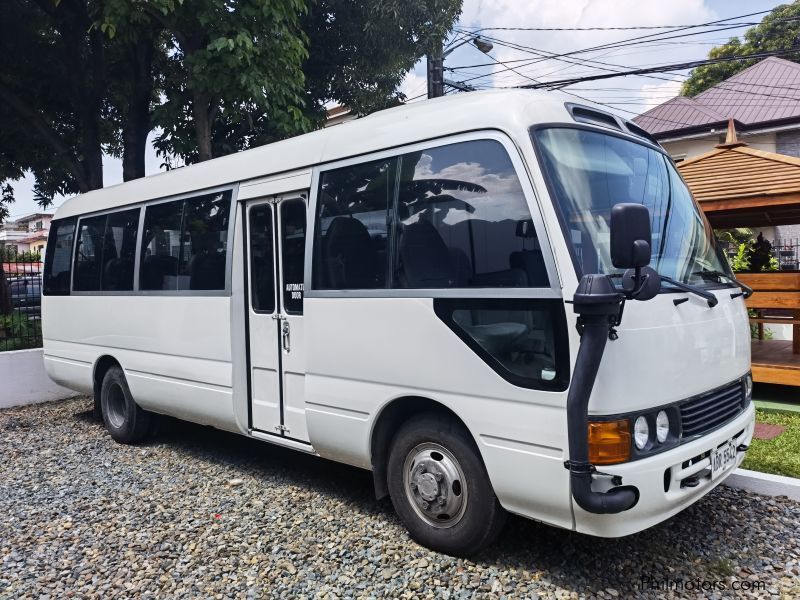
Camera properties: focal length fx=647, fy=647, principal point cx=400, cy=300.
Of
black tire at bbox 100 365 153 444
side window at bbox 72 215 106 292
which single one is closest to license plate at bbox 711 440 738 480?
black tire at bbox 100 365 153 444

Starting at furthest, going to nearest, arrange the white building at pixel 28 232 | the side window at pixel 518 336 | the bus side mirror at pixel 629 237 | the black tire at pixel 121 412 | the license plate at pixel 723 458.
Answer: the white building at pixel 28 232
the black tire at pixel 121 412
the license plate at pixel 723 458
the side window at pixel 518 336
the bus side mirror at pixel 629 237

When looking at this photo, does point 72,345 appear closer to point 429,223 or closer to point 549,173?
point 429,223

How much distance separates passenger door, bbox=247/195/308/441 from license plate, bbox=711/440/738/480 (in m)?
2.71

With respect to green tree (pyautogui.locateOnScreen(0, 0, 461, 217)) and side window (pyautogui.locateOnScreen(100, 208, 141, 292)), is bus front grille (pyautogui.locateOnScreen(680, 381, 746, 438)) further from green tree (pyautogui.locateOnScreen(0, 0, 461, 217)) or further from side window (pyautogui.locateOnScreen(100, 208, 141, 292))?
green tree (pyautogui.locateOnScreen(0, 0, 461, 217))

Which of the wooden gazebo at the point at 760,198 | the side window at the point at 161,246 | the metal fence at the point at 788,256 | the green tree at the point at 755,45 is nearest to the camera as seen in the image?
the side window at the point at 161,246

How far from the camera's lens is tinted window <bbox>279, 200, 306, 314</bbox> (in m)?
4.86

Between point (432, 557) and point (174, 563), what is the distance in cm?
159

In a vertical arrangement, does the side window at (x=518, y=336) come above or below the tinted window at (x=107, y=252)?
below

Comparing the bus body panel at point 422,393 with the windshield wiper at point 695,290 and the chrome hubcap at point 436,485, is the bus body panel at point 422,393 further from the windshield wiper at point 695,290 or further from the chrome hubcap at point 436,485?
the windshield wiper at point 695,290

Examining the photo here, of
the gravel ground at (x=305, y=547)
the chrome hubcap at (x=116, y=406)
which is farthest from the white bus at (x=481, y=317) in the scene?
the chrome hubcap at (x=116, y=406)

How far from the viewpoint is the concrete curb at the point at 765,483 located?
4562 millimetres

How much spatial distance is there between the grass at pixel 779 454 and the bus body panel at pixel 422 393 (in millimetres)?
A: 2651

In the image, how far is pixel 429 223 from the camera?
3.92 m

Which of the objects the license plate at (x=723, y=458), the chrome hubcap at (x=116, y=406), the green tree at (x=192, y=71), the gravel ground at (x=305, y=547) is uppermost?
the green tree at (x=192, y=71)
